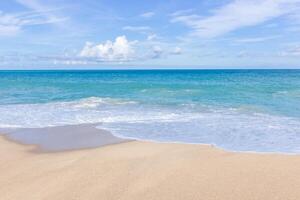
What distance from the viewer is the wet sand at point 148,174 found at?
17.1ft

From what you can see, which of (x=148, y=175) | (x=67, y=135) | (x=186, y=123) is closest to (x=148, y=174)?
(x=148, y=175)

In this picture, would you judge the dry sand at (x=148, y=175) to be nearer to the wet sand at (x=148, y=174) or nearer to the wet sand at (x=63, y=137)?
the wet sand at (x=148, y=174)

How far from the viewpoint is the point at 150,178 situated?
5977 millimetres

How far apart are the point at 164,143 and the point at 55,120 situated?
5.82 metres

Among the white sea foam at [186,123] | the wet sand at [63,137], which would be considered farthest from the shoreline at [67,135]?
the white sea foam at [186,123]

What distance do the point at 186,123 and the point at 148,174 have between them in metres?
6.01

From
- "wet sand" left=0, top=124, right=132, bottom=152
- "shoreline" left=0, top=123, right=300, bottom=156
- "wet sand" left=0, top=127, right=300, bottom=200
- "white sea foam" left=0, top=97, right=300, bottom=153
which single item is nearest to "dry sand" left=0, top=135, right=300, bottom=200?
"wet sand" left=0, top=127, right=300, bottom=200

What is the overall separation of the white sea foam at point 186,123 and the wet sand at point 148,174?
1376 millimetres

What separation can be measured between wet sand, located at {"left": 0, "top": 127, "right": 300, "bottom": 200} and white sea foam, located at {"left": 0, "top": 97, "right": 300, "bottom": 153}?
138cm

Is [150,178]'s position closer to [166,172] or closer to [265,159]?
[166,172]

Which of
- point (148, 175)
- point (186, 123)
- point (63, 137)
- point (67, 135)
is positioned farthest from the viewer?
point (186, 123)

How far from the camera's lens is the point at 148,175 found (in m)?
6.16

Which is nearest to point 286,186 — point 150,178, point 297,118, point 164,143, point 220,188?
point 220,188

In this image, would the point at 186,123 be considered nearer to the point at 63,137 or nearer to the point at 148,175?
the point at 63,137
